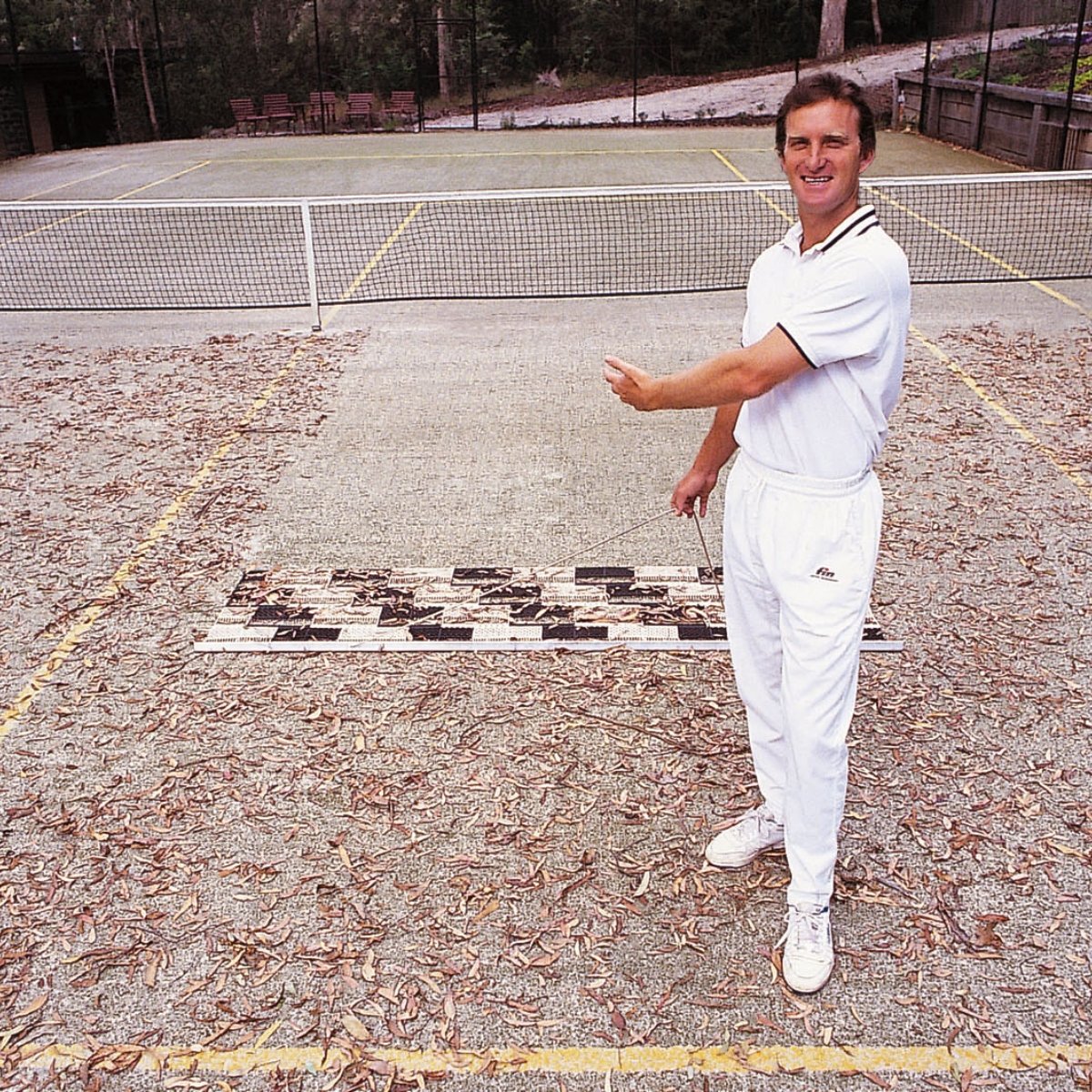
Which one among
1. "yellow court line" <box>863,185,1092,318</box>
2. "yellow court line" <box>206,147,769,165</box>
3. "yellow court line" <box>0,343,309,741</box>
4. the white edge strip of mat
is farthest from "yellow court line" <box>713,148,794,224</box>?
the white edge strip of mat

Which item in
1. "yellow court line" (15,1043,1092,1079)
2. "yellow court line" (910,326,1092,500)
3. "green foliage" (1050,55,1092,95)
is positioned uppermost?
"green foliage" (1050,55,1092,95)

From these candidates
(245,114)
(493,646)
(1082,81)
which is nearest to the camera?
(493,646)

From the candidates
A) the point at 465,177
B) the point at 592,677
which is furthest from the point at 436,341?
the point at 465,177

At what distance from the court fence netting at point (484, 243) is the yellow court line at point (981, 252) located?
0.14 feet

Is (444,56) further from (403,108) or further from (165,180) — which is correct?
(165,180)

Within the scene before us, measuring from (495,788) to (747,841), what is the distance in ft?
3.14

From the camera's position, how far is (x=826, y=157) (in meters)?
2.65

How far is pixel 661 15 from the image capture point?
37.9 m

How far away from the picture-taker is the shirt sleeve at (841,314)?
2611 mm

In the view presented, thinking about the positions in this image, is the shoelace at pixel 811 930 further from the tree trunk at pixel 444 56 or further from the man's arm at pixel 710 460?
the tree trunk at pixel 444 56

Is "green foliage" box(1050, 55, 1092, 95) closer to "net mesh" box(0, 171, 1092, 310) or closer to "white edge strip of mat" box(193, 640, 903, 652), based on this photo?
"net mesh" box(0, 171, 1092, 310)

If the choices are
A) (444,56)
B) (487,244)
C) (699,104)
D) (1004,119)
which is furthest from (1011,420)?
(444,56)

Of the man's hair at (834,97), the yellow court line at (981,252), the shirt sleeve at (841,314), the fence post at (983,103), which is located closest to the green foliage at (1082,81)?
the fence post at (983,103)

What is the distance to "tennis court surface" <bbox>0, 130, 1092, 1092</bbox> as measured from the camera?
3.02 m
